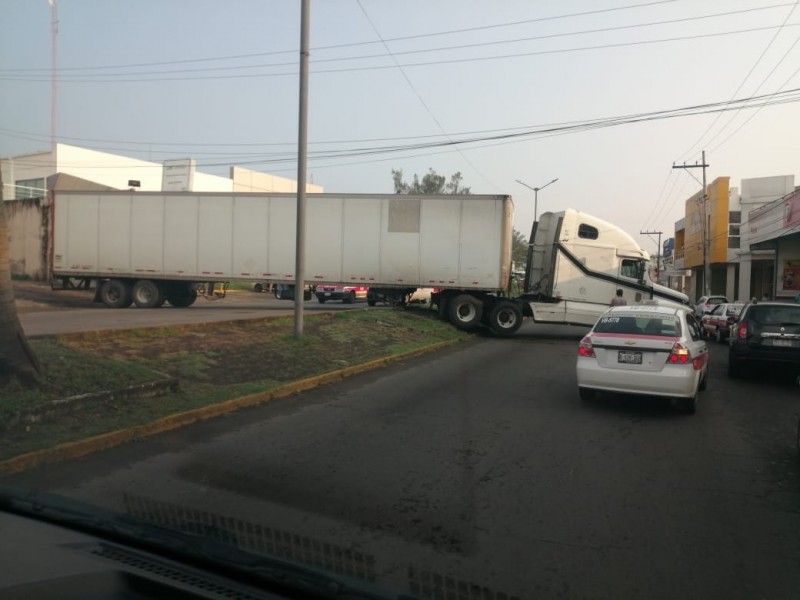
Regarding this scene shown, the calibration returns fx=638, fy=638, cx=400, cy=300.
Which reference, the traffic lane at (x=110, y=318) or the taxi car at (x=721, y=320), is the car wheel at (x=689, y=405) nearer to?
the traffic lane at (x=110, y=318)

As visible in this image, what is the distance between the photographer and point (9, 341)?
7.50 metres

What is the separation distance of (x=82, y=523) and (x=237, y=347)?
935 centimetres

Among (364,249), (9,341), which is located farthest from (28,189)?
(9,341)

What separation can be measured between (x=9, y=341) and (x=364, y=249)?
14.6 meters

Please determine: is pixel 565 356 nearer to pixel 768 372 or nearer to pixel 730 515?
pixel 768 372

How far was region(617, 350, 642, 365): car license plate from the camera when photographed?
348 inches

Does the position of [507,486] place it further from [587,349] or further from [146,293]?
[146,293]

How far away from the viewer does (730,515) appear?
503 cm

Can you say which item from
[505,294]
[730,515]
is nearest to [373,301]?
[505,294]

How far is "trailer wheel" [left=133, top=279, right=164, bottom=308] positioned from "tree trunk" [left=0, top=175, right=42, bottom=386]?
1699 centimetres

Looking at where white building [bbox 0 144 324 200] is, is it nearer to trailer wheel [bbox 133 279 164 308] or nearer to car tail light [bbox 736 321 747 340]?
trailer wheel [bbox 133 279 164 308]

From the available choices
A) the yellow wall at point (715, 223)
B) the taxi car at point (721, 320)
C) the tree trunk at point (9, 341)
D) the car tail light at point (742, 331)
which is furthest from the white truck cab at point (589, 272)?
the yellow wall at point (715, 223)

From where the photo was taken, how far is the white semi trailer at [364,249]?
67.4 ft

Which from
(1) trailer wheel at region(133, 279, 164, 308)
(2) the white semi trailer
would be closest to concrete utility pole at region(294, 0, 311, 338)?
(2) the white semi trailer
